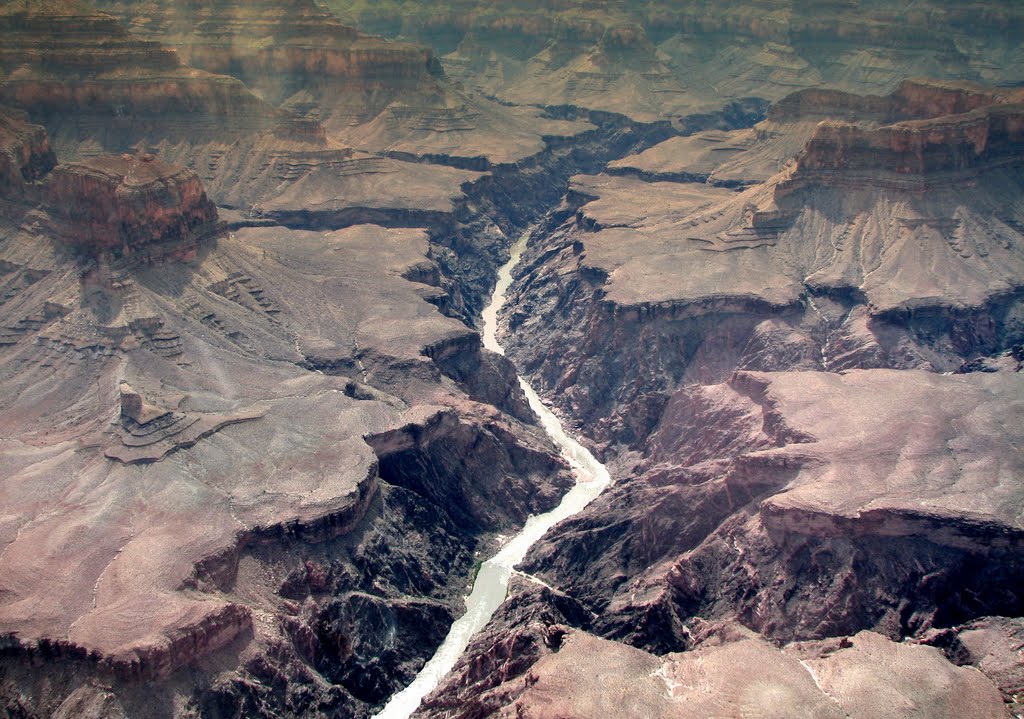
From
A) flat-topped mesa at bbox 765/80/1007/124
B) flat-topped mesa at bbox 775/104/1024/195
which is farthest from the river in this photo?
flat-topped mesa at bbox 765/80/1007/124

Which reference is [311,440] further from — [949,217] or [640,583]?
[949,217]

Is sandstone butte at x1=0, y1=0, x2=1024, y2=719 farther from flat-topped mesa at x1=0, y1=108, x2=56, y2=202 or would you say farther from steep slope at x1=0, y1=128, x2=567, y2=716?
flat-topped mesa at x1=0, y1=108, x2=56, y2=202

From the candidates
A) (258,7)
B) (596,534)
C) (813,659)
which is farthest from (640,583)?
(258,7)

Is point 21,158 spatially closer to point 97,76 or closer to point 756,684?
point 97,76

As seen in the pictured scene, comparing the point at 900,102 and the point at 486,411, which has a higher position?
the point at 900,102

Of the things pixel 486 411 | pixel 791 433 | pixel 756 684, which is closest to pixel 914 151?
pixel 791 433

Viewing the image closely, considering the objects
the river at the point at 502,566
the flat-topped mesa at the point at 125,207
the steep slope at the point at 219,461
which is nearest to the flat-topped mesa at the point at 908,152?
the river at the point at 502,566

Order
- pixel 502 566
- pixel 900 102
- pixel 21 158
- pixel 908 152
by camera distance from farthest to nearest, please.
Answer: pixel 900 102 < pixel 908 152 < pixel 21 158 < pixel 502 566
